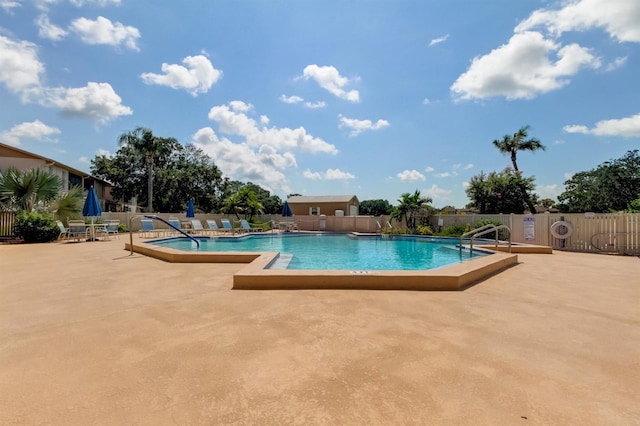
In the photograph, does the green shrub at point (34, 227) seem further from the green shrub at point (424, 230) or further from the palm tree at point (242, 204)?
the green shrub at point (424, 230)

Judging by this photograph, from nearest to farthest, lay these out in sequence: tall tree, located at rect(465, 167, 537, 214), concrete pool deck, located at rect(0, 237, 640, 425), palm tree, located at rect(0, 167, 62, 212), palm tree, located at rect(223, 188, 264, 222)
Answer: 1. concrete pool deck, located at rect(0, 237, 640, 425)
2. palm tree, located at rect(0, 167, 62, 212)
3. tall tree, located at rect(465, 167, 537, 214)
4. palm tree, located at rect(223, 188, 264, 222)

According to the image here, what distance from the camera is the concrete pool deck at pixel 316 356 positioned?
1978 millimetres

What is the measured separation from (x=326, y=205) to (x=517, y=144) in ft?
64.2

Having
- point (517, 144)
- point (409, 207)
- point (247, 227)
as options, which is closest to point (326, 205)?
point (247, 227)

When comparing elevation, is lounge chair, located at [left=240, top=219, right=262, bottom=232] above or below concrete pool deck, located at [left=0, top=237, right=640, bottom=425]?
above

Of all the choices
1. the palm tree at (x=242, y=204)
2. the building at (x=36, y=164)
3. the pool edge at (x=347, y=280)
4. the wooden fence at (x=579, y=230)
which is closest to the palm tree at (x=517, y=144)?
the wooden fence at (x=579, y=230)

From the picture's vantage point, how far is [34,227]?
13.3 meters

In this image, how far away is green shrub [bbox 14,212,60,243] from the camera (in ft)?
43.5

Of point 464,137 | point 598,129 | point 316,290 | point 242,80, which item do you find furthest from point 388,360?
point 598,129

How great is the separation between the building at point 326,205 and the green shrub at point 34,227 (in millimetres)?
24845

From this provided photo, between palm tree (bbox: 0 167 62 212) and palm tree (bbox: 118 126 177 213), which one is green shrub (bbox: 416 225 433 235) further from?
palm tree (bbox: 118 126 177 213)

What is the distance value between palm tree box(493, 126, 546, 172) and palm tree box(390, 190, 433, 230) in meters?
15.0

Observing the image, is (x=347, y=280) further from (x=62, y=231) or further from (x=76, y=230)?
(x=62, y=231)

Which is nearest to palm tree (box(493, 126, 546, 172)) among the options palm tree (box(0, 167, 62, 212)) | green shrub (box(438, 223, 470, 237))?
green shrub (box(438, 223, 470, 237))
